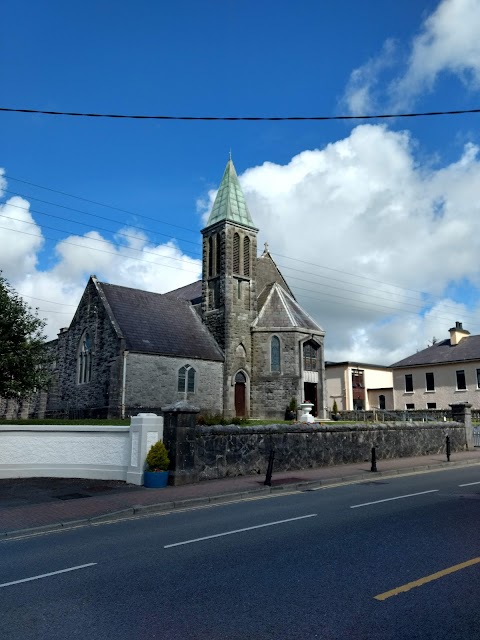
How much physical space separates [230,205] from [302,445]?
2538 centimetres

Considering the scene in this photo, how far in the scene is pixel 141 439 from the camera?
15203 mm

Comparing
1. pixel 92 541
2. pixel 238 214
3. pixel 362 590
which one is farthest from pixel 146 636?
pixel 238 214

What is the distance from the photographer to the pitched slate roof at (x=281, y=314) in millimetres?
38562

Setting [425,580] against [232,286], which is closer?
[425,580]

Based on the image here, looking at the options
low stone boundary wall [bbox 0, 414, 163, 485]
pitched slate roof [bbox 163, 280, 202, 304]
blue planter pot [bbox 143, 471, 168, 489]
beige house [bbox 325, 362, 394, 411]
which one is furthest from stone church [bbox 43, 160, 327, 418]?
beige house [bbox 325, 362, 394, 411]

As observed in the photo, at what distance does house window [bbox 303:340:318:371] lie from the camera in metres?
37.8

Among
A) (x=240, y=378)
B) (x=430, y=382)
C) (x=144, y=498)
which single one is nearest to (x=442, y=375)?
(x=430, y=382)

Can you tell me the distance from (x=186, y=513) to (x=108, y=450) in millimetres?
5654

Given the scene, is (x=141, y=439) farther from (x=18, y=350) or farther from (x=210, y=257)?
(x=210, y=257)

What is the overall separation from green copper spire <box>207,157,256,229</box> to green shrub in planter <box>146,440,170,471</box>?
86.8 ft

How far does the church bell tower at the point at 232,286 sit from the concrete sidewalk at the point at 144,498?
18679mm

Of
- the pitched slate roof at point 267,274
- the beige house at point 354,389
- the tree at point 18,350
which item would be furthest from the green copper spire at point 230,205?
the beige house at point 354,389

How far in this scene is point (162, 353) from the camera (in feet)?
108

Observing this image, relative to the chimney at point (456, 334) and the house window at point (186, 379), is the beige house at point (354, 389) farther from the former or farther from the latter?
the house window at point (186, 379)
